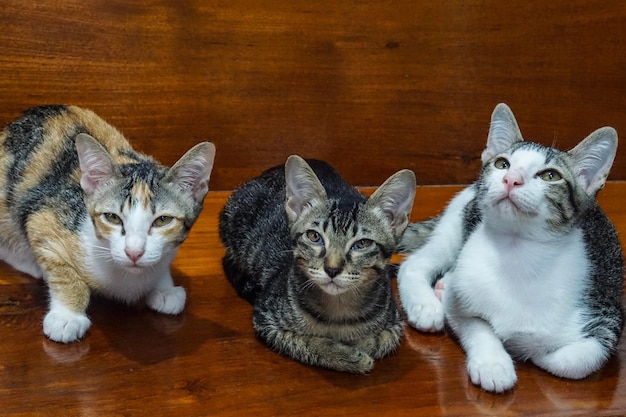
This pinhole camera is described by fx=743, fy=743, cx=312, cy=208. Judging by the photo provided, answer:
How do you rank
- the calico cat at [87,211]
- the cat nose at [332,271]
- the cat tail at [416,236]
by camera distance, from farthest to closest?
the cat tail at [416,236]
the calico cat at [87,211]
the cat nose at [332,271]

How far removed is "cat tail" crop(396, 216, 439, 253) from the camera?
1.88m

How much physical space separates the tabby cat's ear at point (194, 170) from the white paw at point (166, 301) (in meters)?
0.25

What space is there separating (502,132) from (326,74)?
846mm

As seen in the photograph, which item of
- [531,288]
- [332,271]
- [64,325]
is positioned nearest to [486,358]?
[531,288]

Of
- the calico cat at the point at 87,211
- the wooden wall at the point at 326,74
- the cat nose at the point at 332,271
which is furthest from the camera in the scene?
the wooden wall at the point at 326,74

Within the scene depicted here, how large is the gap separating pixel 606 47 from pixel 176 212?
1596 mm

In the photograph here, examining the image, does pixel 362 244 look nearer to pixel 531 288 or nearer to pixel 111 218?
pixel 531 288

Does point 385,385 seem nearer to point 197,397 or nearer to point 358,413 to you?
point 358,413

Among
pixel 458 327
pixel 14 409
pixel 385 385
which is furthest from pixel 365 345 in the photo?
pixel 14 409

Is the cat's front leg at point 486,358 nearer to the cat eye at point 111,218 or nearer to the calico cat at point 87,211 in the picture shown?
the calico cat at point 87,211

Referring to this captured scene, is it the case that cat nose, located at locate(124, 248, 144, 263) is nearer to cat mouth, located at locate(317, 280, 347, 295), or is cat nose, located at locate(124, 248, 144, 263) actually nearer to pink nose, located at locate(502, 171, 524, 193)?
cat mouth, located at locate(317, 280, 347, 295)

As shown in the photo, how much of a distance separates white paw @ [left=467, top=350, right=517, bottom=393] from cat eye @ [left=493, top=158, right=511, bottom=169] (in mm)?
372

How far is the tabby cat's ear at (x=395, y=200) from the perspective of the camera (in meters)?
1.45

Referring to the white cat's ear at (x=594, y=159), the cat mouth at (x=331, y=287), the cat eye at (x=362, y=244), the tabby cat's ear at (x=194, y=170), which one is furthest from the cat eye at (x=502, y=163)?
the tabby cat's ear at (x=194, y=170)
